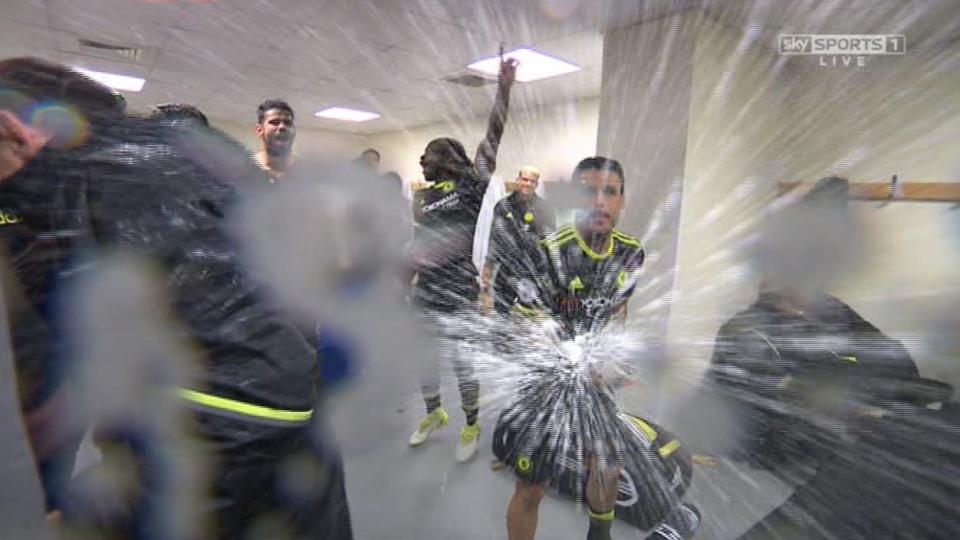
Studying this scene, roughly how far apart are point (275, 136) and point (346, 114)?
10cm

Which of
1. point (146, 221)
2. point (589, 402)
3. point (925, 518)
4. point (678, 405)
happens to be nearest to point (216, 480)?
point (146, 221)

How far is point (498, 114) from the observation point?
0.50 meters

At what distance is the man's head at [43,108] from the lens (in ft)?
0.86

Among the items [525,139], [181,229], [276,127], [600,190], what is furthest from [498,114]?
[181,229]

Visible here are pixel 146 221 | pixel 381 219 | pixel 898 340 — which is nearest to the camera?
pixel 146 221

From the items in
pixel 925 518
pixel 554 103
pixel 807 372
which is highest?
pixel 554 103

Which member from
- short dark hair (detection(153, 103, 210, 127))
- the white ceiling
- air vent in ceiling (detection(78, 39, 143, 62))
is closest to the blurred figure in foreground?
the white ceiling

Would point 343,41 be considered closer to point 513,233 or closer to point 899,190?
point 513,233

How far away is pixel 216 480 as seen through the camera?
27 cm

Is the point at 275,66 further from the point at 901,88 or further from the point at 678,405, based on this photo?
the point at 901,88

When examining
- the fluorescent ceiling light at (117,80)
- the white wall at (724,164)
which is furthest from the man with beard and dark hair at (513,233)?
the fluorescent ceiling light at (117,80)

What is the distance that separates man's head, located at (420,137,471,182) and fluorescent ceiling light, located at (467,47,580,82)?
A: 0.11 metres

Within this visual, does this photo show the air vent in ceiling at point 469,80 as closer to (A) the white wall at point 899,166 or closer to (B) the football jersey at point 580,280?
(B) the football jersey at point 580,280

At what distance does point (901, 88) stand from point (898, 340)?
1.09 feet
